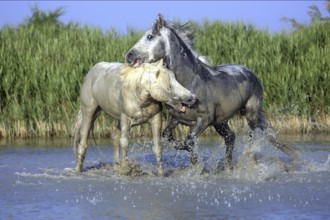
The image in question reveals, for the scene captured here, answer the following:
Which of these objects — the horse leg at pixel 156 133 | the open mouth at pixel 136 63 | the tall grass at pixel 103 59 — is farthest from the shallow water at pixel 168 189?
the tall grass at pixel 103 59

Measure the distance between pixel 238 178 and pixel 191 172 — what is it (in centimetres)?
64

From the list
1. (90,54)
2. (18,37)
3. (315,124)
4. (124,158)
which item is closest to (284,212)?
(124,158)

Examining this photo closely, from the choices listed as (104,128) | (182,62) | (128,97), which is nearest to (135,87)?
(128,97)

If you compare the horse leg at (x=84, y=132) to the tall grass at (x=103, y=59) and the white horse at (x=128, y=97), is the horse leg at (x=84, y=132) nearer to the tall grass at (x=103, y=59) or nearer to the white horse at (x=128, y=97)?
the white horse at (x=128, y=97)

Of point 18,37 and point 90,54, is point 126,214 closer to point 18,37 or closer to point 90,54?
point 90,54

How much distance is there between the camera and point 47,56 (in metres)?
18.0

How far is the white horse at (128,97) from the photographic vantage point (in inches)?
385

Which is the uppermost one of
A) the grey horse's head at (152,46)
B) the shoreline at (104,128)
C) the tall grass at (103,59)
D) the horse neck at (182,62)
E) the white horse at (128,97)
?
the grey horse's head at (152,46)

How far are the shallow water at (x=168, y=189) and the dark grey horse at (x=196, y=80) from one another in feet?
1.92

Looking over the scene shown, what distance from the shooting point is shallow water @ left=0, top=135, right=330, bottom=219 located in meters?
7.88

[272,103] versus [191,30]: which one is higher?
[191,30]

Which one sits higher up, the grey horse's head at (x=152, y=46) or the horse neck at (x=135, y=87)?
the grey horse's head at (x=152, y=46)

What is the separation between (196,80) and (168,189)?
1.64 meters

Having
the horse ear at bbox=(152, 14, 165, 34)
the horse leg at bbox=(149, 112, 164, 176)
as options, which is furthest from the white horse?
the horse ear at bbox=(152, 14, 165, 34)
